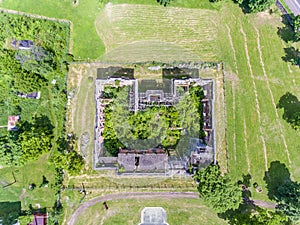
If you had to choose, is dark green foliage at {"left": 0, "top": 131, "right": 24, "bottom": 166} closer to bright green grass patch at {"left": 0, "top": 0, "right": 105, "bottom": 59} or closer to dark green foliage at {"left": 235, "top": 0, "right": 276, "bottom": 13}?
bright green grass patch at {"left": 0, "top": 0, "right": 105, "bottom": 59}

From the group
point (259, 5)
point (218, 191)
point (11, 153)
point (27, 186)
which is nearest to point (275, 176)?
point (218, 191)

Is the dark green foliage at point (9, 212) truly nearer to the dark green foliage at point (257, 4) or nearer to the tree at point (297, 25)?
the dark green foliage at point (257, 4)

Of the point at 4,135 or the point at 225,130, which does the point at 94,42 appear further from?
the point at 225,130

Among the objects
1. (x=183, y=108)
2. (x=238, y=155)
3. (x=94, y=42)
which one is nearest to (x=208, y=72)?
(x=183, y=108)

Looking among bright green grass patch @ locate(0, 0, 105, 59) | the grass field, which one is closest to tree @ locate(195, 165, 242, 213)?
the grass field

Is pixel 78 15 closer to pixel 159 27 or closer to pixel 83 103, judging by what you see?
pixel 159 27
